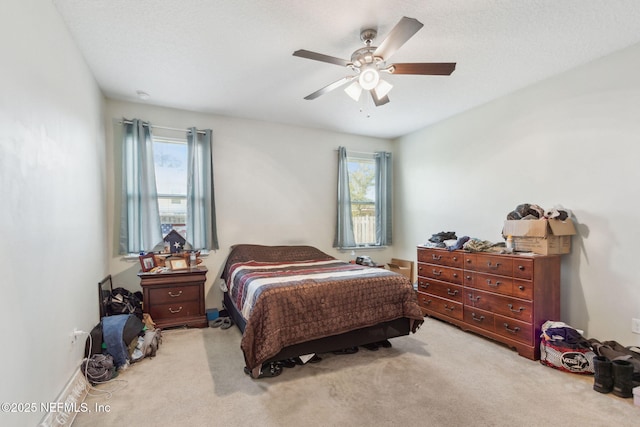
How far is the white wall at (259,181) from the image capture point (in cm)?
375

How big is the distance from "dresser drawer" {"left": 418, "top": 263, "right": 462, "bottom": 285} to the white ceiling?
2101 mm

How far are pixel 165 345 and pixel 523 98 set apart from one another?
15.5ft

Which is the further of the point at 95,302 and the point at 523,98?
the point at 523,98

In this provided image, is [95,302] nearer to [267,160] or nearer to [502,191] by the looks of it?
[267,160]

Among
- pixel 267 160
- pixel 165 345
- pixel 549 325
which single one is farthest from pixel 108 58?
pixel 549 325

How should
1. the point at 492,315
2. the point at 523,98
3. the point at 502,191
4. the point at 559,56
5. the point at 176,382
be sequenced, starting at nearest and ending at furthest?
the point at 176,382 → the point at 559,56 → the point at 492,315 → the point at 523,98 → the point at 502,191

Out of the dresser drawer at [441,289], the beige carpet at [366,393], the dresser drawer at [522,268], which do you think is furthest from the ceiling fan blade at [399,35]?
the dresser drawer at [441,289]

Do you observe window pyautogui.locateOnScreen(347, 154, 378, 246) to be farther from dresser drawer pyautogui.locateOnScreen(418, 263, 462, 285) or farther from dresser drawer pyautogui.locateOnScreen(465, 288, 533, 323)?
dresser drawer pyautogui.locateOnScreen(465, 288, 533, 323)

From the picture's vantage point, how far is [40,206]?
5.73ft

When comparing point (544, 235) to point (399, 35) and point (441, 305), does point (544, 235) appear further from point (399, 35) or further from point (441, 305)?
point (399, 35)

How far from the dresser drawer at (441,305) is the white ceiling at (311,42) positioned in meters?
2.50

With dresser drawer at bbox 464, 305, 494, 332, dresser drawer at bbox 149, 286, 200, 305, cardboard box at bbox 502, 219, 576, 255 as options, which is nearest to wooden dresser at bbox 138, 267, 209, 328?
dresser drawer at bbox 149, 286, 200, 305

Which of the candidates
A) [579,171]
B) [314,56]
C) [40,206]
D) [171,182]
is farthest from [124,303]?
[579,171]

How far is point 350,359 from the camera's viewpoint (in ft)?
8.93
